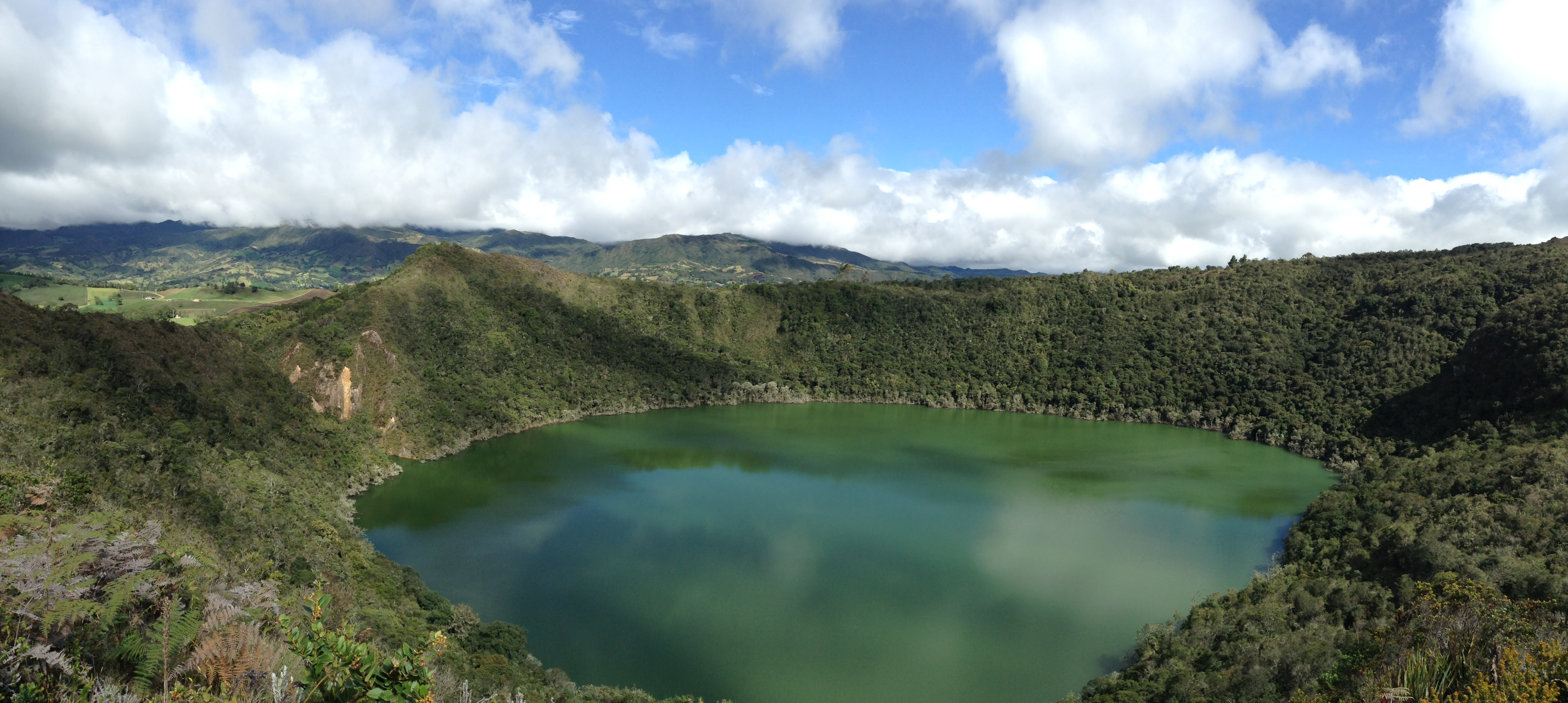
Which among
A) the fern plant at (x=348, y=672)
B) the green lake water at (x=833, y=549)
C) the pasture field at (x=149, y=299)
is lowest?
the green lake water at (x=833, y=549)

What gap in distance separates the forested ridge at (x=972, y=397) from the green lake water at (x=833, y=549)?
2.90 metres

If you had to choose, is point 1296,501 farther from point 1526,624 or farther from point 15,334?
point 15,334

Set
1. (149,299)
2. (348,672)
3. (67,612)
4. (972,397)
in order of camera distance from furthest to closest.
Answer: (972,397)
(149,299)
(67,612)
(348,672)

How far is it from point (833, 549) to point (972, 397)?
5449 cm

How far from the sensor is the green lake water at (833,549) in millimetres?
26266

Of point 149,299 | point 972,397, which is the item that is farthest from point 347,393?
point 972,397

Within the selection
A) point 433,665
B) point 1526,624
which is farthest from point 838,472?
point 1526,624

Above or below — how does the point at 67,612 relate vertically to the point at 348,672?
below

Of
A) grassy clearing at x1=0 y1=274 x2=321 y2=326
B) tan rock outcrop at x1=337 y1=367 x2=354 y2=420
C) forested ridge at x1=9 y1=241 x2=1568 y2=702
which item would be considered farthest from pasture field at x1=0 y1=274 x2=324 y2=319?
tan rock outcrop at x1=337 y1=367 x2=354 y2=420

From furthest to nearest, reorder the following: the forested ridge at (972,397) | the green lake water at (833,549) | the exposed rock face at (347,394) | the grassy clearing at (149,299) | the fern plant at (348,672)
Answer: the grassy clearing at (149,299), the exposed rock face at (347,394), the green lake water at (833,549), the forested ridge at (972,397), the fern plant at (348,672)

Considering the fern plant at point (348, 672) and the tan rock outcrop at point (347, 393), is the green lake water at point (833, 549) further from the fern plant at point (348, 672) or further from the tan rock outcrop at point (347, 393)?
the fern plant at point (348, 672)

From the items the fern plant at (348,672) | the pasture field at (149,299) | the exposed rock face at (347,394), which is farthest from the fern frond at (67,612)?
the pasture field at (149,299)

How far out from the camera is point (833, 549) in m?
37.3

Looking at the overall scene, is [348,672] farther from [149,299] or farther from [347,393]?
[149,299]
